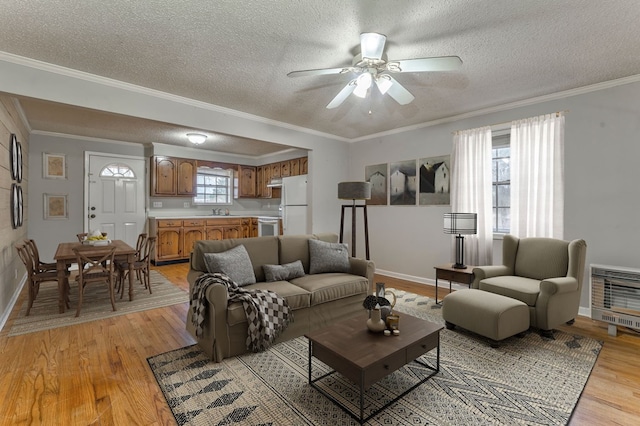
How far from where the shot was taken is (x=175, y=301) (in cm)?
397

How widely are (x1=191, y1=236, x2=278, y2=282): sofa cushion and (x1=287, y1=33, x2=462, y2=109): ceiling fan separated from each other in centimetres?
177

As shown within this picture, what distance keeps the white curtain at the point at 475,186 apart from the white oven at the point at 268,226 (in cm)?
383

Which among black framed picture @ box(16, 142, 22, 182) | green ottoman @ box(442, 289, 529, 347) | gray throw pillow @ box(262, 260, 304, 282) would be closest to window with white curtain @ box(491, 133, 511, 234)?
green ottoman @ box(442, 289, 529, 347)

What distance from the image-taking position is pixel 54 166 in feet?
18.1

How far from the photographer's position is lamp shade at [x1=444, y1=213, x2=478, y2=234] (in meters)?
3.80

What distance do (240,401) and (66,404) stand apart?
3.58ft

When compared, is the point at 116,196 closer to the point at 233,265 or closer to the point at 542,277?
the point at 233,265

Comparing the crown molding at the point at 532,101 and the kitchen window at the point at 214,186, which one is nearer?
the crown molding at the point at 532,101

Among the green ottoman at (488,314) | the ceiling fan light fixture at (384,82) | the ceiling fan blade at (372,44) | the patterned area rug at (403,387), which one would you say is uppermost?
Answer: the ceiling fan blade at (372,44)

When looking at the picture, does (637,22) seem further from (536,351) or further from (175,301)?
(175,301)

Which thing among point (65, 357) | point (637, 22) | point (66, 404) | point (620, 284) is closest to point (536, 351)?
point (620, 284)

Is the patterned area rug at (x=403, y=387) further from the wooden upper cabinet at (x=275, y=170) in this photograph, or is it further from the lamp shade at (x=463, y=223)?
the wooden upper cabinet at (x=275, y=170)

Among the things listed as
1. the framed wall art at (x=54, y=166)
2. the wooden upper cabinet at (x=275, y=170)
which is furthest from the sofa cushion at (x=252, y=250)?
the framed wall art at (x=54, y=166)

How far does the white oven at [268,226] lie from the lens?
6866 mm
